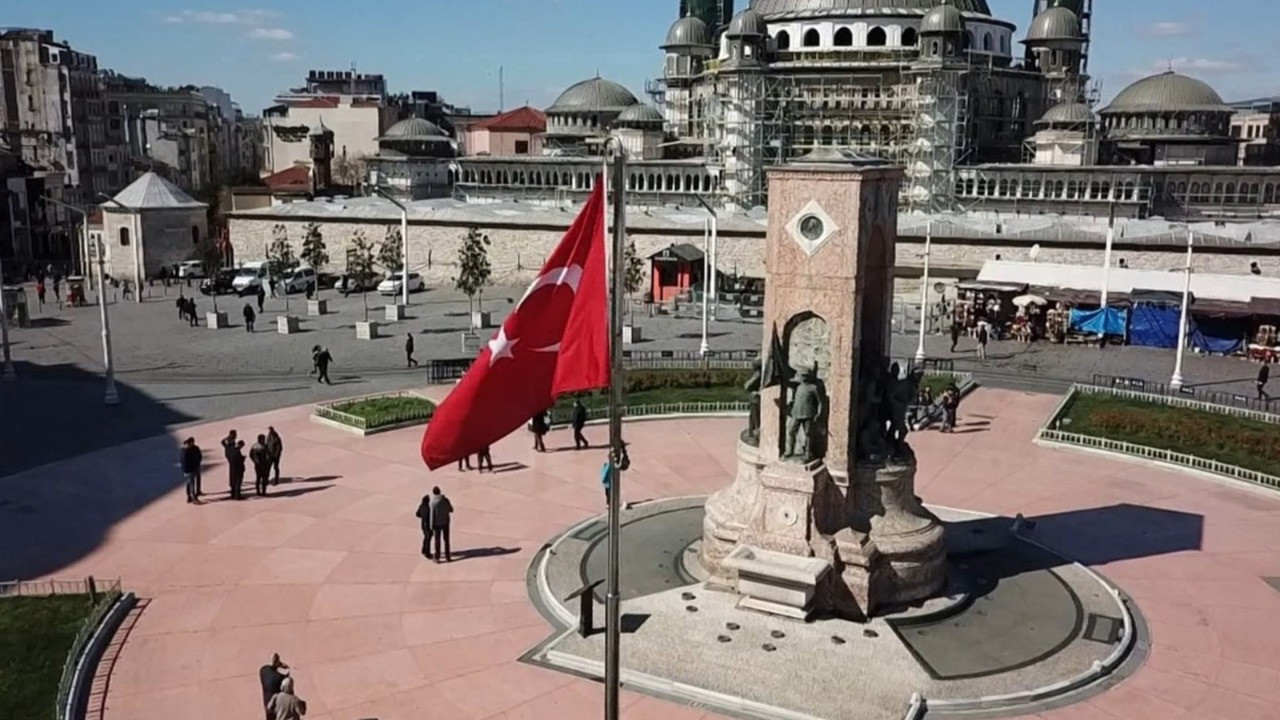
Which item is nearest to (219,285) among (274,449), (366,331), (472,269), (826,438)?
(472,269)

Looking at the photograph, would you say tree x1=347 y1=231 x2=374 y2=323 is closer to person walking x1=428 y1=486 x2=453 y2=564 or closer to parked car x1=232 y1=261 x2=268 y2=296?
parked car x1=232 y1=261 x2=268 y2=296

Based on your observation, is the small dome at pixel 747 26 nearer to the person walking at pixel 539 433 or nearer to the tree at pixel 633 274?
the tree at pixel 633 274

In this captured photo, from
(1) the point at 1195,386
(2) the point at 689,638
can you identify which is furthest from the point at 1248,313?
(2) the point at 689,638

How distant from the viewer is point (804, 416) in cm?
1410

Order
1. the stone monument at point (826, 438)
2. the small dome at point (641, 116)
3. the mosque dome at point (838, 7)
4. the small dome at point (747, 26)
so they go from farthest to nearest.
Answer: the small dome at point (641, 116), the mosque dome at point (838, 7), the small dome at point (747, 26), the stone monument at point (826, 438)

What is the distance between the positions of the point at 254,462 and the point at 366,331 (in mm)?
16880

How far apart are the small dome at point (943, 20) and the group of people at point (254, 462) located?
44989mm

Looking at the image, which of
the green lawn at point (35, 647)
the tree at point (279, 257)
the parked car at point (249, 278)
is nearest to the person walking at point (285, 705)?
the green lawn at point (35, 647)

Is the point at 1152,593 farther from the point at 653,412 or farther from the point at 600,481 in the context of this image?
the point at 653,412

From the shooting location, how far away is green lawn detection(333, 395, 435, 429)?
23.5 m

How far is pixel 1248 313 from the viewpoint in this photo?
1335 inches

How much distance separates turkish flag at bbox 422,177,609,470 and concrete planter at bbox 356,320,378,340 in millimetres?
27525

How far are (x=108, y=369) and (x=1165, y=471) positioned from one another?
2367 cm

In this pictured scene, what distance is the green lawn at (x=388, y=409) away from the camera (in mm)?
23500
